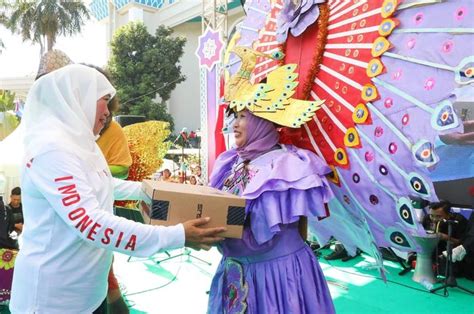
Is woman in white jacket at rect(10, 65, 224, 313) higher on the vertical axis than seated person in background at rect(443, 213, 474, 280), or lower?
higher

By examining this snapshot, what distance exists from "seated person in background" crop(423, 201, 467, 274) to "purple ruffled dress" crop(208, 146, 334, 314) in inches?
105

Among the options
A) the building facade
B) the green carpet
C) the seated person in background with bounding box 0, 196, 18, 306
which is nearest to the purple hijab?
the green carpet

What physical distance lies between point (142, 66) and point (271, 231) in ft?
67.8

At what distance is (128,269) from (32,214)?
3051mm

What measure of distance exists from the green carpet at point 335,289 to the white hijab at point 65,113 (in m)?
Result: 2.21

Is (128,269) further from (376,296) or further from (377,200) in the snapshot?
(377,200)

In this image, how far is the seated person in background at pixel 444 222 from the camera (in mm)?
3953

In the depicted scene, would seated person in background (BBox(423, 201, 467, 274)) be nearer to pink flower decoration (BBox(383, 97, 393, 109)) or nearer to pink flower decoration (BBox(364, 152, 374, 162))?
pink flower decoration (BBox(364, 152, 374, 162))

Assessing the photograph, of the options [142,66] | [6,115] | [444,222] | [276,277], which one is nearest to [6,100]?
[6,115]

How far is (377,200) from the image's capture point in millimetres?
1514

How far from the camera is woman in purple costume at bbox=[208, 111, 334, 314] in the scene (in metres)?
1.56

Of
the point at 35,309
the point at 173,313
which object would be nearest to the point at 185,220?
the point at 35,309

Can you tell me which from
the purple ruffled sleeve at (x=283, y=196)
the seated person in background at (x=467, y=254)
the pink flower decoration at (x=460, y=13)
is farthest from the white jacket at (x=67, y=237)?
the seated person in background at (x=467, y=254)

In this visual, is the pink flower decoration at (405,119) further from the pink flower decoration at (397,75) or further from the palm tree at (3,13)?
the palm tree at (3,13)
